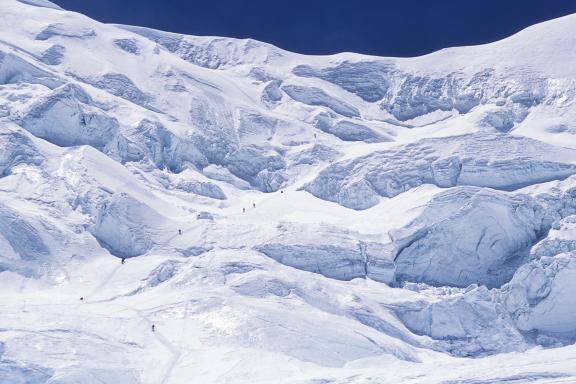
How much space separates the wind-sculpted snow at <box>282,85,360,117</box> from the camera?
465 ft

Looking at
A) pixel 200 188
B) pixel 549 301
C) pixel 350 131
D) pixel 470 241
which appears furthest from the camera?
pixel 350 131

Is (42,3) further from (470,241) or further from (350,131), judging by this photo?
(470,241)

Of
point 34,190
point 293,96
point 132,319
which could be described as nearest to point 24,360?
point 132,319

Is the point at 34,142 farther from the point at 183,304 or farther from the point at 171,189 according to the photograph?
the point at 183,304

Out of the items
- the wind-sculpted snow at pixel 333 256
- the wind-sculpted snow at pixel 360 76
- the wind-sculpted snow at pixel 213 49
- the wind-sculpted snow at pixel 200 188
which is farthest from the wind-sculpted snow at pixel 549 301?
the wind-sculpted snow at pixel 213 49

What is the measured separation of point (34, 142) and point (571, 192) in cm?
5462

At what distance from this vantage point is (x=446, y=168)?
107 metres

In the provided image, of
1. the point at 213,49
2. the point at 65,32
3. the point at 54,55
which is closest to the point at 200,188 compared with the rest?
the point at 54,55

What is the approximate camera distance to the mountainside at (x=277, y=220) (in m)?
71.2

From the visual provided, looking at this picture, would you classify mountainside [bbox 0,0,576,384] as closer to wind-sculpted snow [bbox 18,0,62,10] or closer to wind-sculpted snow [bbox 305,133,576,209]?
wind-sculpted snow [bbox 305,133,576,209]

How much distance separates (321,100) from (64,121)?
44.5m

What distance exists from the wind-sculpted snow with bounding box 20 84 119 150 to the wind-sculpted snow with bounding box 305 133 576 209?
24.4 metres

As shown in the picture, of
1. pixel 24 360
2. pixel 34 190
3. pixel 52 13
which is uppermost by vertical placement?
pixel 52 13

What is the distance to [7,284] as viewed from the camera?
8438 cm
